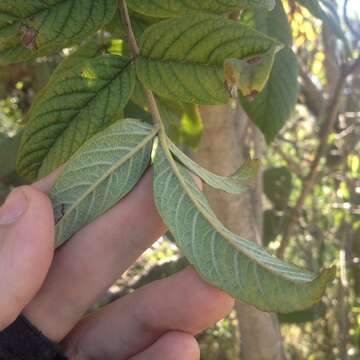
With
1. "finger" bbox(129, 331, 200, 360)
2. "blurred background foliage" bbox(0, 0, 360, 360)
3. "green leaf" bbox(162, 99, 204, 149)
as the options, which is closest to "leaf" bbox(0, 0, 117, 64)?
"green leaf" bbox(162, 99, 204, 149)

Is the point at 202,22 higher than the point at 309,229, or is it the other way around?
the point at 202,22

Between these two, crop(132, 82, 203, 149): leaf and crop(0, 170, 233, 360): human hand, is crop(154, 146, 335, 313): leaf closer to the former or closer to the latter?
crop(0, 170, 233, 360): human hand

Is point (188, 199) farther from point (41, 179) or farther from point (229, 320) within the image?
point (229, 320)

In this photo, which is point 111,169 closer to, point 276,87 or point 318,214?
point 276,87

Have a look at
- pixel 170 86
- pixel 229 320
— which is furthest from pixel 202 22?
pixel 229 320

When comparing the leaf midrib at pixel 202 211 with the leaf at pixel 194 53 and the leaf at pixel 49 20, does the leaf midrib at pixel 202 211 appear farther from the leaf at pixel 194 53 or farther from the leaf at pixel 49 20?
the leaf at pixel 49 20

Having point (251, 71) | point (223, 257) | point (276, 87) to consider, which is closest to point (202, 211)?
point (223, 257)

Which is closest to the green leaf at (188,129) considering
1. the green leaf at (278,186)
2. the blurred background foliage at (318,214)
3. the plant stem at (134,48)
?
the plant stem at (134,48)

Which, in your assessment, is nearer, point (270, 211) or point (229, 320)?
point (270, 211)

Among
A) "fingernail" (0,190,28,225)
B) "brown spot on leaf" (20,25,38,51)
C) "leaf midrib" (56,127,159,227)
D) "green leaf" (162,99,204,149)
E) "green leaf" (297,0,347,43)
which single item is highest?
"brown spot on leaf" (20,25,38,51)
